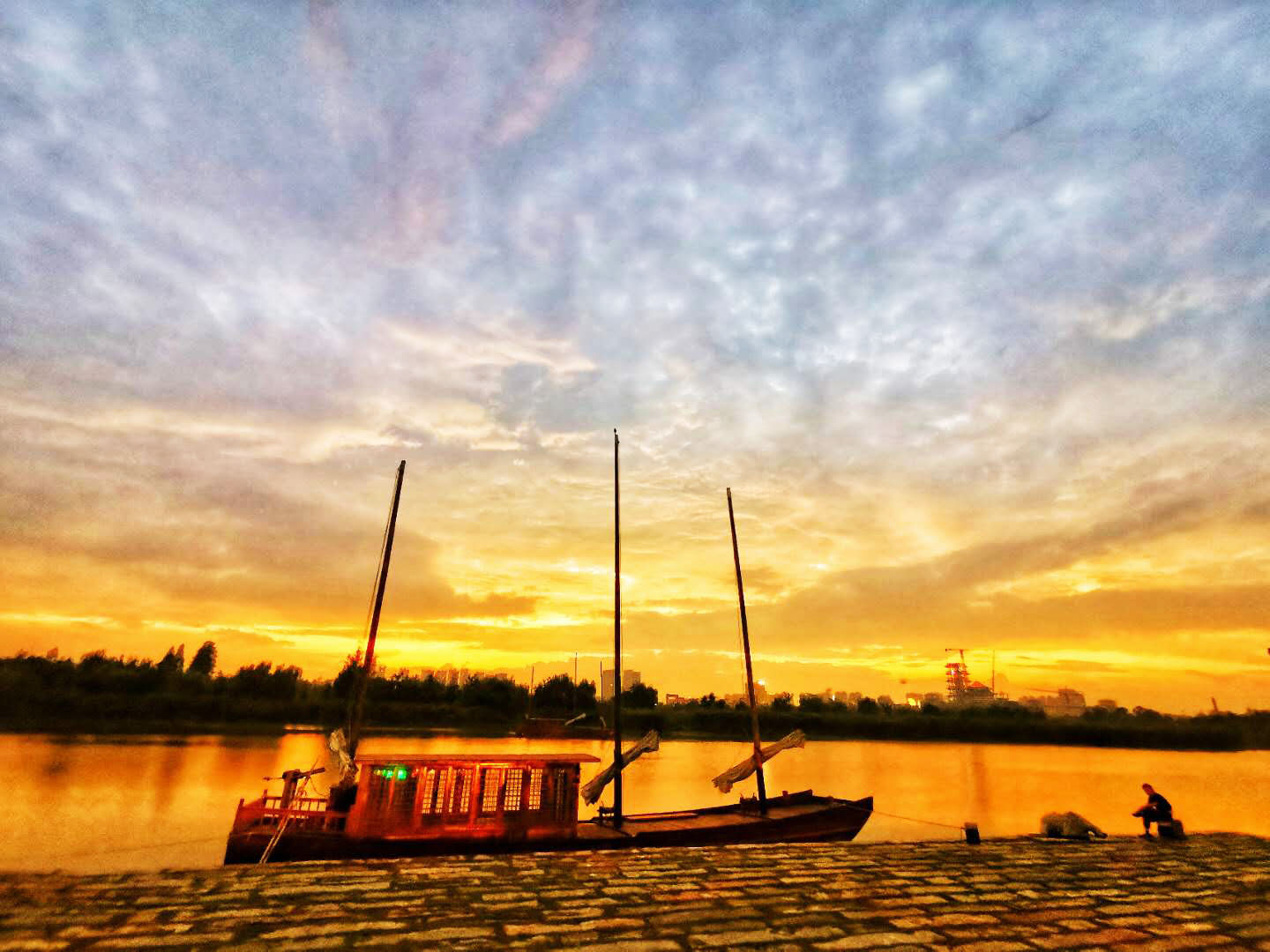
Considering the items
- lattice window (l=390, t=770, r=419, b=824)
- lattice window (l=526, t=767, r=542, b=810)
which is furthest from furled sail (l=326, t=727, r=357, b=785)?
lattice window (l=526, t=767, r=542, b=810)

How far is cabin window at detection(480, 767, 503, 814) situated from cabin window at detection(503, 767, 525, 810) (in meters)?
0.22

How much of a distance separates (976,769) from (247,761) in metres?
85.1

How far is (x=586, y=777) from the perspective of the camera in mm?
50250

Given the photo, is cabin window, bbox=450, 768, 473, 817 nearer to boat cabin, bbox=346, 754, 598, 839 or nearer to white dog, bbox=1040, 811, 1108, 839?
boat cabin, bbox=346, 754, 598, 839

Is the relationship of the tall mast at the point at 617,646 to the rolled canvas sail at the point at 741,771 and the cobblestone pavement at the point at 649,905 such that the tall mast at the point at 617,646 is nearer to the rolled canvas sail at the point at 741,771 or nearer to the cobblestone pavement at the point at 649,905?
the rolled canvas sail at the point at 741,771

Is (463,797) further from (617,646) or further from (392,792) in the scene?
(617,646)

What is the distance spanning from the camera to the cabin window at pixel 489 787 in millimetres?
18453

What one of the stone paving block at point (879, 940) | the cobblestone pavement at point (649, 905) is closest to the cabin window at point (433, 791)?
the cobblestone pavement at point (649, 905)

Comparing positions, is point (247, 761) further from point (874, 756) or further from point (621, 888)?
point (874, 756)

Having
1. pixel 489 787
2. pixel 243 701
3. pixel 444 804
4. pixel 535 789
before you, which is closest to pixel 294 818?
pixel 444 804

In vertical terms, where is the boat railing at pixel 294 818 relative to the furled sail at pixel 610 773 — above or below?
below

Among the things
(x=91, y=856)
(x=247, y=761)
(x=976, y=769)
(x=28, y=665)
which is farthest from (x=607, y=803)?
(x=28, y=665)

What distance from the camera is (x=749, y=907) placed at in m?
6.88

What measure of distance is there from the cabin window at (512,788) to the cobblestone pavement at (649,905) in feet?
34.1
